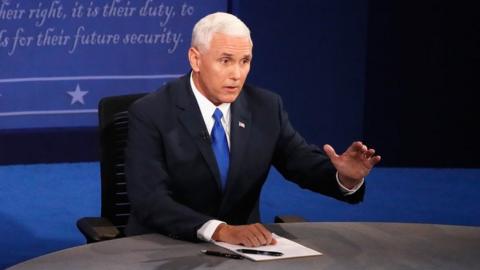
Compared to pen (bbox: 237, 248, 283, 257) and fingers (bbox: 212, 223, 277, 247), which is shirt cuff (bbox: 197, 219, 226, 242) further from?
pen (bbox: 237, 248, 283, 257)

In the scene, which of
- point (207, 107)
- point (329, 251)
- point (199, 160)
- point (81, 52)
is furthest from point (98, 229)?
point (81, 52)

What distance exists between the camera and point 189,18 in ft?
24.0

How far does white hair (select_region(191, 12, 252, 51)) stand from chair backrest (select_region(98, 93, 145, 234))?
61 centimetres

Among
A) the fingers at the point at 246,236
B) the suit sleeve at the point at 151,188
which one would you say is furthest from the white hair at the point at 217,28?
the fingers at the point at 246,236

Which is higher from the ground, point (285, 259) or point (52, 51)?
point (52, 51)

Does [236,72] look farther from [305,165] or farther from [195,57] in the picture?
[305,165]

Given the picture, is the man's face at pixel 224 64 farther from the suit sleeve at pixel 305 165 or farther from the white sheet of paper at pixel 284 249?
the white sheet of paper at pixel 284 249

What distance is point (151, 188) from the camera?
11.4 ft

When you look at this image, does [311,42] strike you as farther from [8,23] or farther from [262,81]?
[8,23]

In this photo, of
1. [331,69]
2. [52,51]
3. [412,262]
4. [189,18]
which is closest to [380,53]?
[331,69]

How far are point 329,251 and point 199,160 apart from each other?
2.19 feet

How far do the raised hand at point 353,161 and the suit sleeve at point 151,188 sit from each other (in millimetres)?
461

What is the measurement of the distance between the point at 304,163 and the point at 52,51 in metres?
3.75

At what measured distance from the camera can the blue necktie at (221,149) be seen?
3668 millimetres
